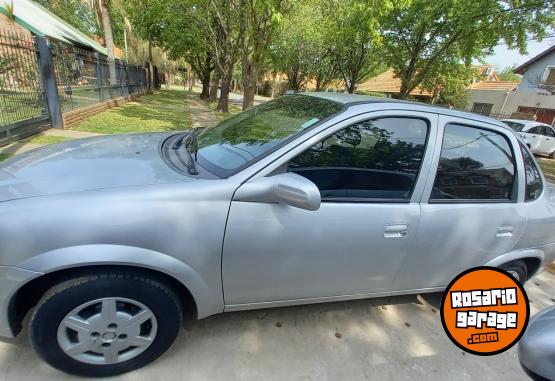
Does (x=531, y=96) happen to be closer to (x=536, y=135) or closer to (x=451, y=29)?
(x=536, y=135)

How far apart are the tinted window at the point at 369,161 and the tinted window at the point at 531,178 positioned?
1.03m

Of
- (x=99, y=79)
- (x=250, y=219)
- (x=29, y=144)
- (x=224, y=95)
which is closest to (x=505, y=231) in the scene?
(x=250, y=219)

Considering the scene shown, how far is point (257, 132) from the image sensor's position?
7.54 ft

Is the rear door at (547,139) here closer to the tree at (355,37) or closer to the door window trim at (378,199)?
the tree at (355,37)

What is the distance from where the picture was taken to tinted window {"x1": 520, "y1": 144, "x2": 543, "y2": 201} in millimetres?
2566

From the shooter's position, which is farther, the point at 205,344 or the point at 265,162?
the point at 205,344

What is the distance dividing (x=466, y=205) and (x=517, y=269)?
108cm

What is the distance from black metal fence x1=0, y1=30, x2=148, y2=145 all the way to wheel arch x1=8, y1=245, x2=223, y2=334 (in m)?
5.67

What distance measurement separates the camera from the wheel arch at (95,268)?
61.0 inches

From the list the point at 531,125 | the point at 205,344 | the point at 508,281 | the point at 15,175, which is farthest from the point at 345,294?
the point at 531,125

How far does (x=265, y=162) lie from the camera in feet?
6.10

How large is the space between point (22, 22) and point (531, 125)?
21786 millimetres

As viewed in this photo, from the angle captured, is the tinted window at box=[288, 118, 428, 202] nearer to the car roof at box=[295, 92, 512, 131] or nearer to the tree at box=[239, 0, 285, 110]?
the car roof at box=[295, 92, 512, 131]

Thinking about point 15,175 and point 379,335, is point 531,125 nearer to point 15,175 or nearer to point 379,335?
point 379,335
